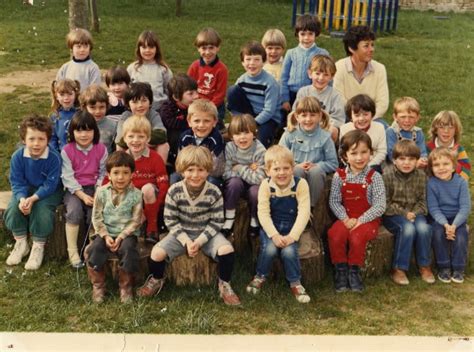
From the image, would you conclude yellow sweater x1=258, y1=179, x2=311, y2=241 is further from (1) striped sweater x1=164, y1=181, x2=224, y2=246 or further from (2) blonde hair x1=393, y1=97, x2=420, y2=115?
(2) blonde hair x1=393, y1=97, x2=420, y2=115

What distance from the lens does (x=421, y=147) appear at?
5.21 m

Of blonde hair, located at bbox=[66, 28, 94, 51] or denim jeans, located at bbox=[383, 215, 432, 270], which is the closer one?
denim jeans, located at bbox=[383, 215, 432, 270]

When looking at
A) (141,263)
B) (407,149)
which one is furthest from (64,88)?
(407,149)

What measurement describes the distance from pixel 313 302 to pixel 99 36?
10.0 metres

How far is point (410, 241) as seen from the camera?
15.2ft

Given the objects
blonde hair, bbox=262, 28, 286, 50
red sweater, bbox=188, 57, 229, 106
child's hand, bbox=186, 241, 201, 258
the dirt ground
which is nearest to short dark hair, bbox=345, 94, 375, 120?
blonde hair, bbox=262, 28, 286, 50

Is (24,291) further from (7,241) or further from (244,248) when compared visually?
(244,248)

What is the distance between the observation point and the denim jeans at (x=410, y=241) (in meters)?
4.64

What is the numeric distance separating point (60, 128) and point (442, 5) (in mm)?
18498

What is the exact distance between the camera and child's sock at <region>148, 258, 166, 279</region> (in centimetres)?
430

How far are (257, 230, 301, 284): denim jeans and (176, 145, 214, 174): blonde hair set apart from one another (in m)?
0.65

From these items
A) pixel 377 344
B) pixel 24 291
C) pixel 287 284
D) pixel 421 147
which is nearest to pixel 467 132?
pixel 421 147

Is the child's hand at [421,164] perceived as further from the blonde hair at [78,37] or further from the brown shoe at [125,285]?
the blonde hair at [78,37]

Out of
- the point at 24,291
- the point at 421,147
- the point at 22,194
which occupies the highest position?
the point at 421,147
